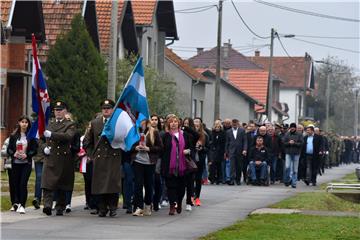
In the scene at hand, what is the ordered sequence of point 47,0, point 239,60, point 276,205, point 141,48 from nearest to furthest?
point 276,205, point 47,0, point 141,48, point 239,60

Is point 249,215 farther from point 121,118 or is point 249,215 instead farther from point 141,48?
point 141,48

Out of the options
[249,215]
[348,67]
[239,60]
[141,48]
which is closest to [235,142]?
[249,215]

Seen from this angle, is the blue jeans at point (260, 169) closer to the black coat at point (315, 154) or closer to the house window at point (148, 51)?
the black coat at point (315, 154)

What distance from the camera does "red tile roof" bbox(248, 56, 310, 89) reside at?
10644cm

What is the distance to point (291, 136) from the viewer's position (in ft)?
103

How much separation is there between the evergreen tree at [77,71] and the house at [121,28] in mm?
6536

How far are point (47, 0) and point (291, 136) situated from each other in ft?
45.9

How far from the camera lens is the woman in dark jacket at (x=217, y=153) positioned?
31.8 meters

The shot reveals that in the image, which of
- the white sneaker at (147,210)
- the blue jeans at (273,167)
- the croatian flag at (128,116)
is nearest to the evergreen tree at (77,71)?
the blue jeans at (273,167)

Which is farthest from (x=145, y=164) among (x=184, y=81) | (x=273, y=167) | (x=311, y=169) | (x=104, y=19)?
(x=184, y=81)

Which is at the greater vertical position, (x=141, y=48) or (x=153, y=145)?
(x=141, y=48)

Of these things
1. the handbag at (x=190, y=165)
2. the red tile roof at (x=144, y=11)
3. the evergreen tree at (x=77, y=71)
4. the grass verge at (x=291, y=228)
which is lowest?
the grass verge at (x=291, y=228)

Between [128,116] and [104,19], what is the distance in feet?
86.6

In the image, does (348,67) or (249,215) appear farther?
(348,67)
